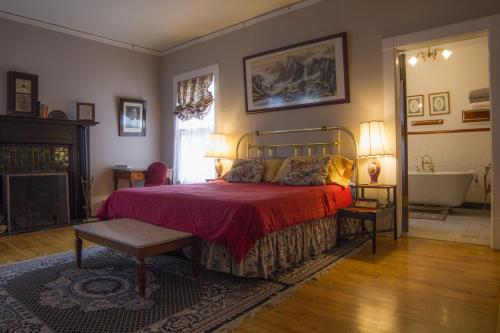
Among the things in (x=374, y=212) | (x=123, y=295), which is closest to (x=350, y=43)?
(x=374, y=212)

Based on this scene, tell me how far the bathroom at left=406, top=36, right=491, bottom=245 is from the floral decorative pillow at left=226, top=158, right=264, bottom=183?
2359 mm

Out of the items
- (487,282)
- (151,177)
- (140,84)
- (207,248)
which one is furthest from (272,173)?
(140,84)

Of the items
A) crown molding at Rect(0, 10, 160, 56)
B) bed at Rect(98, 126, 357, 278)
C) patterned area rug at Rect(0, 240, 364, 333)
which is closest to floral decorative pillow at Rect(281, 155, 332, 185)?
bed at Rect(98, 126, 357, 278)

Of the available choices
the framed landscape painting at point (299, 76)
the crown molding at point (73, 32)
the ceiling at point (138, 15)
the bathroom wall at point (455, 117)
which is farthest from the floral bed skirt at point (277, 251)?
the crown molding at point (73, 32)

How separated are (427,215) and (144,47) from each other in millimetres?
5431

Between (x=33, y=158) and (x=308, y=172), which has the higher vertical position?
(x=33, y=158)

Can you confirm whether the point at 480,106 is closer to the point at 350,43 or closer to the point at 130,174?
the point at 350,43

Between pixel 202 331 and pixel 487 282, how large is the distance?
2.06m

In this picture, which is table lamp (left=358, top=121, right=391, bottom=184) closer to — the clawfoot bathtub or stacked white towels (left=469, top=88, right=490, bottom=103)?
the clawfoot bathtub

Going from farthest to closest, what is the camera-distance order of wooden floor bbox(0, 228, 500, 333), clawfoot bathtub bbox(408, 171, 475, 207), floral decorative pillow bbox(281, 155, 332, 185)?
clawfoot bathtub bbox(408, 171, 475, 207) → floral decorative pillow bbox(281, 155, 332, 185) → wooden floor bbox(0, 228, 500, 333)

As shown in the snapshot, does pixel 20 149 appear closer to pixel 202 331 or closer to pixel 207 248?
pixel 207 248

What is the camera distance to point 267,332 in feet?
6.04

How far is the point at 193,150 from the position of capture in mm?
5957

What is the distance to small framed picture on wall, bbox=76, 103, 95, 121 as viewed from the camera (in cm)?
531
